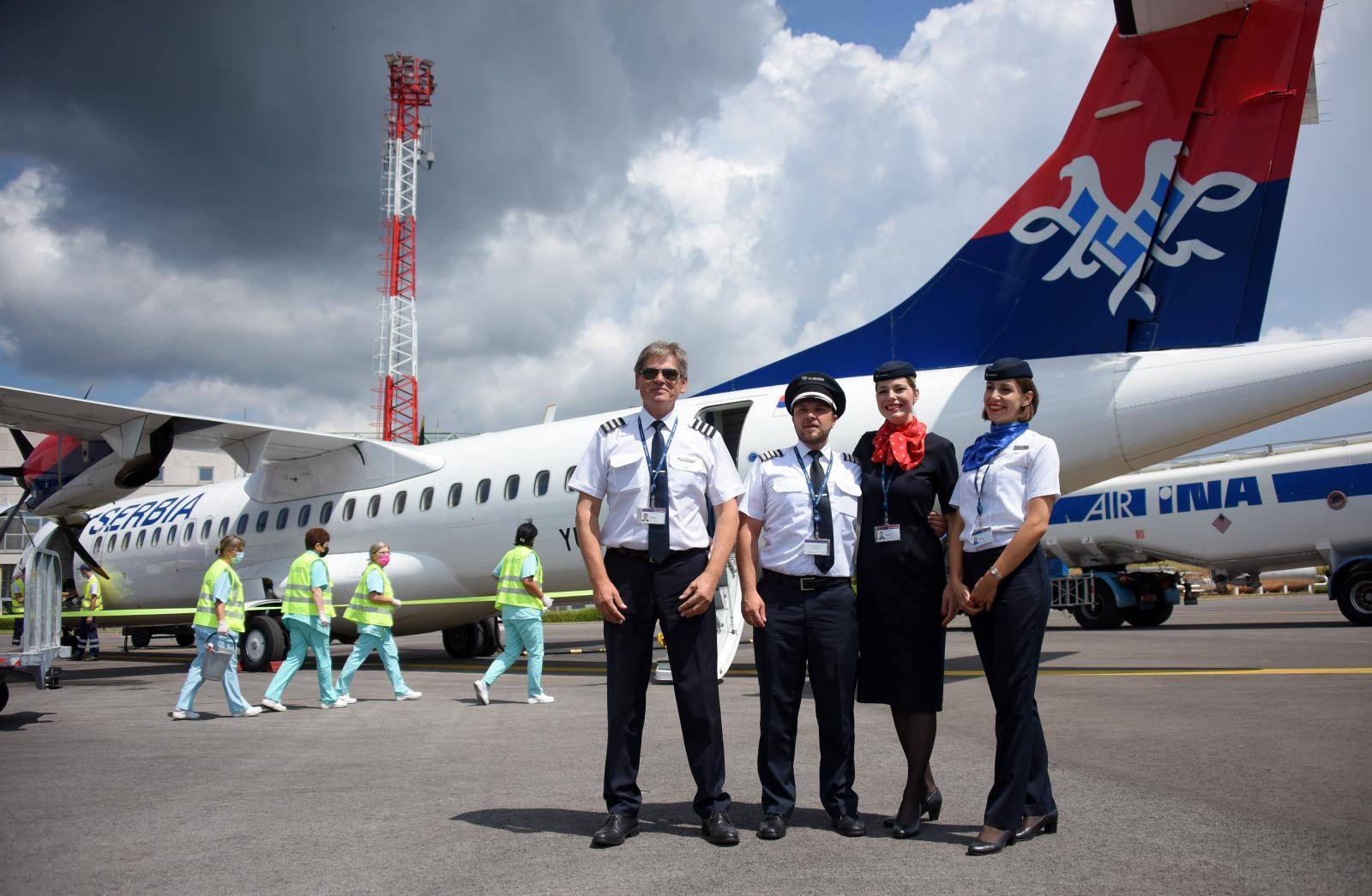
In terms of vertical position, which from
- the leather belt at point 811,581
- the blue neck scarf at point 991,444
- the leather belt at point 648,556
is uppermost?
the blue neck scarf at point 991,444

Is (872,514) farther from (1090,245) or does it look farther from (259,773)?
(1090,245)

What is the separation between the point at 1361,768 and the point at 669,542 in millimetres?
3702

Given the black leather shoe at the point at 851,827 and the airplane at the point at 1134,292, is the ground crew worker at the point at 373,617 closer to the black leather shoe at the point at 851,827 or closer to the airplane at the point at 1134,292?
the airplane at the point at 1134,292

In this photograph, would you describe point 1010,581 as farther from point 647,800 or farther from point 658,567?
point 647,800

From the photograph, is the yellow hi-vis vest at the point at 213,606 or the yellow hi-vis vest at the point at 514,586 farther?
the yellow hi-vis vest at the point at 514,586

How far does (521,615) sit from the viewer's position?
9.48 meters

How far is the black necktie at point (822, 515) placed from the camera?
14.3 ft

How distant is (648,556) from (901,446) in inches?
50.0

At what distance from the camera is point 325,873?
11.7ft

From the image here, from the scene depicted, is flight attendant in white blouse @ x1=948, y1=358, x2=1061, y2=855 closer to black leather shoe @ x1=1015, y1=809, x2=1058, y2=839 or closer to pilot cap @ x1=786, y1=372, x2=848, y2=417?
black leather shoe @ x1=1015, y1=809, x2=1058, y2=839

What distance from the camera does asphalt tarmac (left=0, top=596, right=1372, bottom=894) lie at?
3445 millimetres

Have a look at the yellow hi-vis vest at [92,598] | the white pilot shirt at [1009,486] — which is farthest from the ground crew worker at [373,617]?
the yellow hi-vis vest at [92,598]

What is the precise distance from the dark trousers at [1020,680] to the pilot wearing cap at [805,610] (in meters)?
0.64

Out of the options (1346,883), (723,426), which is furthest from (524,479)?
(1346,883)
